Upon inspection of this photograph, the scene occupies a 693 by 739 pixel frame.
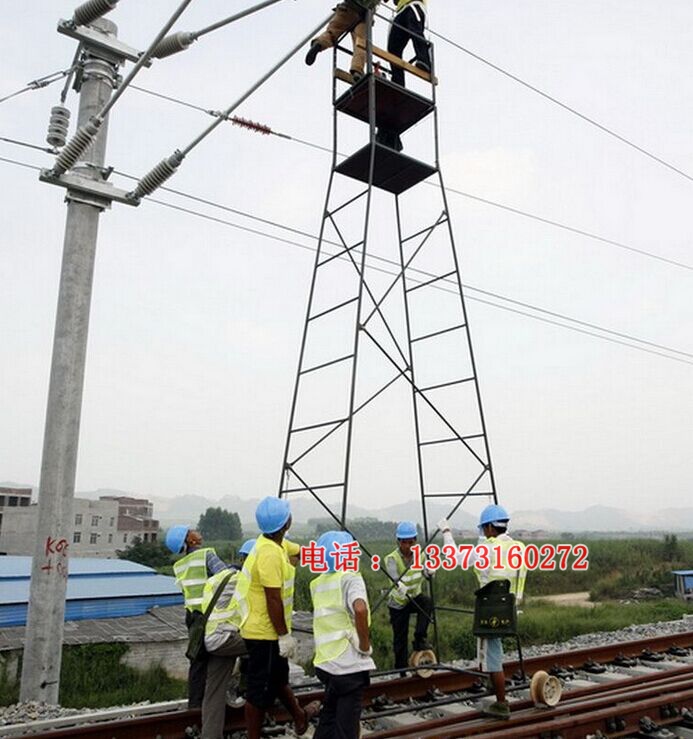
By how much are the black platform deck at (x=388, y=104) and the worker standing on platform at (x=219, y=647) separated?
6034 mm

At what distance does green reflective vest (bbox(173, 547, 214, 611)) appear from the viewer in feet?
20.7

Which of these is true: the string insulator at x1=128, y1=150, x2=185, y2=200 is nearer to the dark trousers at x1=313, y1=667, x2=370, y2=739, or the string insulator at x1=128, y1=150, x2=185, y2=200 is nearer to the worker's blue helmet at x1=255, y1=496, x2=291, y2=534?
the worker's blue helmet at x1=255, y1=496, x2=291, y2=534

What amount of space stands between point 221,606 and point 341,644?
142 centimetres

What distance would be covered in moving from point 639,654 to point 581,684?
7.02 ft

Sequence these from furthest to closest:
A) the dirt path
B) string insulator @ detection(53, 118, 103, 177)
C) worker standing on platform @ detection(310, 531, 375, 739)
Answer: the dirt path → string insulator @ detection(53, 118, 103, 177) → worker standing on platform @ detection(310, 531, 375, 739)

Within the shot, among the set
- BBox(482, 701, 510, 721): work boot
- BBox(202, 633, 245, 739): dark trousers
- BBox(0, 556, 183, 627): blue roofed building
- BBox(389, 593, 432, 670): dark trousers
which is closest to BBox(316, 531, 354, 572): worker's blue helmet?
BBox(202, 633, 245, 739): dark trousers

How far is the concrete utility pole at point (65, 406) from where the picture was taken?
761 centimetres

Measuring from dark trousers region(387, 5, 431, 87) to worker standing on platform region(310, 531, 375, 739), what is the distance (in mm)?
6734

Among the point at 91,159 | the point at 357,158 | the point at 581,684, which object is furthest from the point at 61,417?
the point at 581,684

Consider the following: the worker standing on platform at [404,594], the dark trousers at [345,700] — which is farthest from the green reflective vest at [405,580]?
the dark trousers at [345,700]

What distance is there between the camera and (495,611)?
21.1 ft

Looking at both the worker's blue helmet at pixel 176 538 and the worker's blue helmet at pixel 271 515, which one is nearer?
the worker's blue helmet at pixel 271 515

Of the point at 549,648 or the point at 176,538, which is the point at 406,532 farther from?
the point at 549,648

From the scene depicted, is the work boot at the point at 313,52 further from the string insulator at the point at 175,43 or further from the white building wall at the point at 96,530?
the white building wall at the point at 96,530
